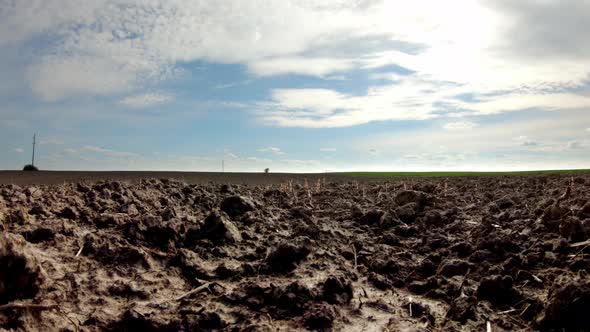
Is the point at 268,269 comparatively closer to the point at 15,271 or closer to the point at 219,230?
the point at 219,230

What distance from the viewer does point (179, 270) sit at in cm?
465

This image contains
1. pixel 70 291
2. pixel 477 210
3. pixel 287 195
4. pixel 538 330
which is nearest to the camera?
pixel 538 330

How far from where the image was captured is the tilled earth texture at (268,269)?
349cm

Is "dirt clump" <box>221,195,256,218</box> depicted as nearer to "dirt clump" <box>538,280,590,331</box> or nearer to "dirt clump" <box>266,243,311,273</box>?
"dirt clump" <box>266,243,311,273</box>

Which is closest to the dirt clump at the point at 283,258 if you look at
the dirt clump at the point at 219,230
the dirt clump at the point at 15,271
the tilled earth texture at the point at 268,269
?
the tilled earth texture at the point at 268,269

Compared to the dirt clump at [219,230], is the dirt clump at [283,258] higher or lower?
lower

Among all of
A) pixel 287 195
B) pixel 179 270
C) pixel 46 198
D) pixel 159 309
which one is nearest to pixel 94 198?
pixel 46 198

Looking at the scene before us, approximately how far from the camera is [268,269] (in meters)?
4.75

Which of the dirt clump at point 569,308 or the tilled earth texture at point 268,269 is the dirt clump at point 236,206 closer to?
the tilled earth texture at point 268,269

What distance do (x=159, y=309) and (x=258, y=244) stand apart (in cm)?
211

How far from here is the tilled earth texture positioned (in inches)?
137

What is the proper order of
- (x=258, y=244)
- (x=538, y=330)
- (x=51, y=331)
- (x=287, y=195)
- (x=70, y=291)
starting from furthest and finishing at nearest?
(x=287, y=195)
(x=258, y=244)
(x=70, y=291)
(x=538, y=330)
(x=51, y=331)

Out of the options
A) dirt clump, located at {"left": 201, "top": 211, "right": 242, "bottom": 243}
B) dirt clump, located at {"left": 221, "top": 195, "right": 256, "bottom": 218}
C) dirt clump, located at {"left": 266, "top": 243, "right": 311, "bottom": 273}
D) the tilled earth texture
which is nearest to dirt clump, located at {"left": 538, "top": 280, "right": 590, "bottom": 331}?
the tilled earth texture

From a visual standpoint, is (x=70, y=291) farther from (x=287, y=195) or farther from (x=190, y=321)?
(x=287, y=195)
